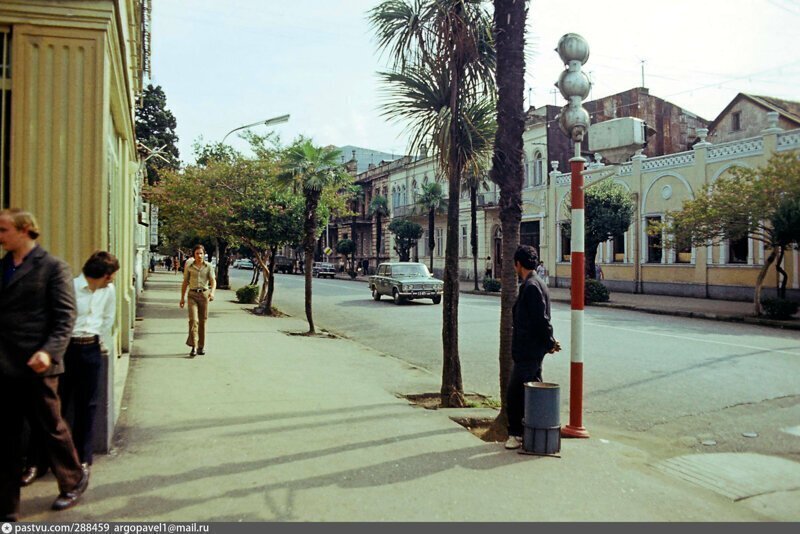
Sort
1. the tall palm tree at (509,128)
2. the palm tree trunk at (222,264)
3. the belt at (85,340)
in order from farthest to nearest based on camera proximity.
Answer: the palm tree trunk at (222,264) < the tall palm tree at (509,128) < the belt at (85,340)

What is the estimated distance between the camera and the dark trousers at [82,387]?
15.2 feet

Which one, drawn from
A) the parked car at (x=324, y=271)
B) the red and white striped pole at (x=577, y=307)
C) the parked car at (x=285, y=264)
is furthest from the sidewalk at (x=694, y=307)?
the parked car at (x=285, y=264)

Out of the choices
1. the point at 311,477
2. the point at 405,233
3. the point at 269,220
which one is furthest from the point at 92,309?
the point at 405,233

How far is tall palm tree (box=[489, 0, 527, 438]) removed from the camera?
6.69 m

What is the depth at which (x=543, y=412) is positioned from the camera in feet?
17.9

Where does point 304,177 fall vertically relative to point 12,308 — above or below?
above

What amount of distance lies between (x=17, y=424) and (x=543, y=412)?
3832 millimetres

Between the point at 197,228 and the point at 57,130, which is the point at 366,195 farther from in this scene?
the point at 57,130

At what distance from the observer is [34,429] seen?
405 centimetres

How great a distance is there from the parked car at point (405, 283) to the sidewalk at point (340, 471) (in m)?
15.3

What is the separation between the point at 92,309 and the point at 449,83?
18.1ft

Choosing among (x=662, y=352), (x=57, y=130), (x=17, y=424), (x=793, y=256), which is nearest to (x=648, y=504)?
(x=17, y=424)

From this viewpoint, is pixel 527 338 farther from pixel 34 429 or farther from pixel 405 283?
pixel 405 283

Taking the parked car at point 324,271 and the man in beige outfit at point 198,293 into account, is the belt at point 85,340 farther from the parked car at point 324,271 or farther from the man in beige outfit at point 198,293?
the parked car at point 324,271
